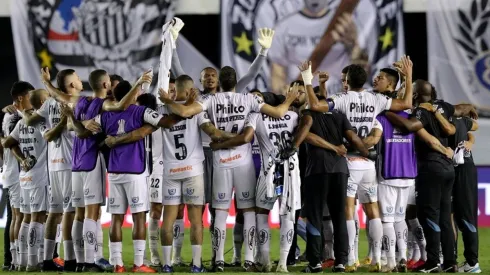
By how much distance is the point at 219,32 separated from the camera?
68.8 feet

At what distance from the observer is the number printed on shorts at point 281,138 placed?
13016 millimetres

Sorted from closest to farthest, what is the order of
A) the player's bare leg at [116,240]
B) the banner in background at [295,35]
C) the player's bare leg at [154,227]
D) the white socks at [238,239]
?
the player's bare leg at [116,240] → the player's bare leg at [154,227] → the white socks at [238,239] → the banner in background at [295,35]

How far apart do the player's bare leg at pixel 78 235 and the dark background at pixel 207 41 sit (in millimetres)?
8547

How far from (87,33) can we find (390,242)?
910 cm

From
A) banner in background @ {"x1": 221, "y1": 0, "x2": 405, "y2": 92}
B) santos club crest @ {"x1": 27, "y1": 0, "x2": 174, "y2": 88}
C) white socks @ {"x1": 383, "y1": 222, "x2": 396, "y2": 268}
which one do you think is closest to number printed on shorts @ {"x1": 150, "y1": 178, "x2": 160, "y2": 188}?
white socks @ {"x1": 383, "y1": 222, "x2": 396, "y2": 268}

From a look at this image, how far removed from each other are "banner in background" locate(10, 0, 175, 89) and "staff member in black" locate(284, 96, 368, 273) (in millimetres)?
8283

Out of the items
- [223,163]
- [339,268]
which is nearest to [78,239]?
[223,163]

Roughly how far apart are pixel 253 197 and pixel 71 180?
192cm

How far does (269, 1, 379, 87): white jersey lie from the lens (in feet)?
67.8

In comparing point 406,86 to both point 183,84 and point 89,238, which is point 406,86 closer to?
point 183,84

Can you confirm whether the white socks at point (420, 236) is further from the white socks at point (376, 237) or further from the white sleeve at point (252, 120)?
the white sleeve at point (252, 120)

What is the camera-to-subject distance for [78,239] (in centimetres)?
1298

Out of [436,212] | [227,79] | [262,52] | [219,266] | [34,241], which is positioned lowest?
[219,266]

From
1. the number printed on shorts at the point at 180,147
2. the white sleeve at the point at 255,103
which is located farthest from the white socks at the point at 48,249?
the white sleeve at the point at 255,103
